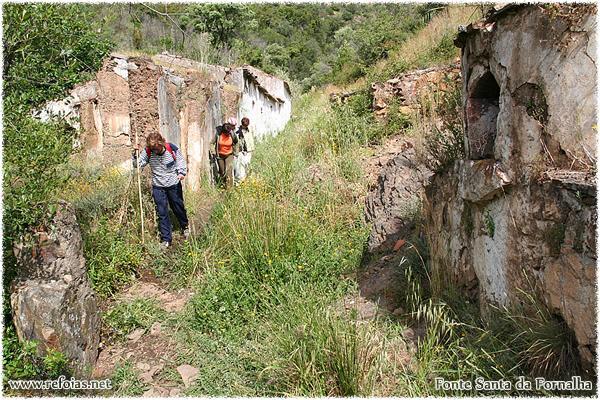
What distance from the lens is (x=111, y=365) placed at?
4125 millimetres

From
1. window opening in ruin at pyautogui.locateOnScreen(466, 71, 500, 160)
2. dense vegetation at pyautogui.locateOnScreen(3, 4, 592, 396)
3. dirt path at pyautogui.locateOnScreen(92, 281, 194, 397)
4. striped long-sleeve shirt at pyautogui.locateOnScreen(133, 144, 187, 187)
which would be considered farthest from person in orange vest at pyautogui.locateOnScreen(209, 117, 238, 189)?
window opening in ruin at pyautogui.locateOnScreen(466, 71, 500, 160)

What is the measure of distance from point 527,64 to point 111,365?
413 centimetres

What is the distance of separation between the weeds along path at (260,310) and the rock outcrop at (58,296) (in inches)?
14.2

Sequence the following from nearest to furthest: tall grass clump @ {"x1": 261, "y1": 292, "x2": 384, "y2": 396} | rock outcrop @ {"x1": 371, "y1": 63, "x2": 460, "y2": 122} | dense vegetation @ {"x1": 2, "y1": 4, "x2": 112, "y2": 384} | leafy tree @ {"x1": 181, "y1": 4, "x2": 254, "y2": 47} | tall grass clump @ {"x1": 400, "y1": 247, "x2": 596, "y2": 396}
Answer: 1. tall grass clump @ {"x1": 400, "y1": 247, "x2": 596, "y2": 396}
2. tall grass clump @ {"x1": 261, "y1": 292, "x2": 384, "y2": 396}
3. dense vegetation @ {"x1": 2, "y1": 4, "x2": 112, "y2": 384}
4. rock outcrop @ {"x1": 371, "y1": 63, "x2": 460, "y2": 122}
5. leafy tree @ {"x1": 181, "y1": 4, "x2": 254, "y2": 47}

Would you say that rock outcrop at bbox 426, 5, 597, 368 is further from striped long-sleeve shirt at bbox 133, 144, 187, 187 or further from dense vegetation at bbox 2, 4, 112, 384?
striped long-sleeve shirt at bbox 133, 144, 187, 187

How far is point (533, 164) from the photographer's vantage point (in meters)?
3.00

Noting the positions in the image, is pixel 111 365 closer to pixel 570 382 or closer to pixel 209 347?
pixel 209 347

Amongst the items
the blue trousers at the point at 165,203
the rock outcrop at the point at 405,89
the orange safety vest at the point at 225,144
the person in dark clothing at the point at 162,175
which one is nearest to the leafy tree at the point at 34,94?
the person in dark clothing at the point at 162,175

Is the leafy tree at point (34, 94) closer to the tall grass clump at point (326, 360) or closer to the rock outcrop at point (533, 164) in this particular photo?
the tall grass clump at point (326, 360)

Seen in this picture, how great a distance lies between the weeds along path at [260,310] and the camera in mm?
3205

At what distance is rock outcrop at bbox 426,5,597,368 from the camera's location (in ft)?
8.48

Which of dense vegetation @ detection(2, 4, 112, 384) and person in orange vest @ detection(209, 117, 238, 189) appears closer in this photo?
dense vegetation @ detection(2, 4, 112, 384)

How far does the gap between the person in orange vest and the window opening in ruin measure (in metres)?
5.35

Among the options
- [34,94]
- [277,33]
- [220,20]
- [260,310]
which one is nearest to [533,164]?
[260,310]
